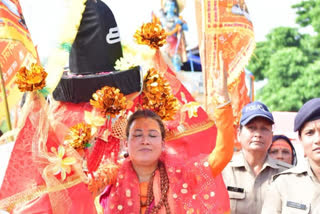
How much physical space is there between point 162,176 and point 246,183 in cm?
88

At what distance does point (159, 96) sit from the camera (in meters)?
3.16

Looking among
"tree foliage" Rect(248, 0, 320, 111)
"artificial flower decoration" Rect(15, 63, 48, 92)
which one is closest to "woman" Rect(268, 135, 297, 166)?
"artificial flower decoration" Rect(15, 63, 48, 92)

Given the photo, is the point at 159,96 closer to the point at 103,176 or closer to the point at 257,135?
the point at 103,176

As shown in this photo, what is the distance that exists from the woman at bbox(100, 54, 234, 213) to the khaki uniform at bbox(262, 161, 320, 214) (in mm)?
306

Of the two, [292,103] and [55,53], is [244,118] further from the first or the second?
[292,103]

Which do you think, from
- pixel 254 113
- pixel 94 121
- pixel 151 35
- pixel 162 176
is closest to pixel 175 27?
pixel 254 113

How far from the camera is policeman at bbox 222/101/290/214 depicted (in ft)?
11.8

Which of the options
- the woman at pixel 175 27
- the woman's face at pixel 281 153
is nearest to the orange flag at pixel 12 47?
the woman's face at pixel 281 153

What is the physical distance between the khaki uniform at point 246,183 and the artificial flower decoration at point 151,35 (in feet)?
3.33

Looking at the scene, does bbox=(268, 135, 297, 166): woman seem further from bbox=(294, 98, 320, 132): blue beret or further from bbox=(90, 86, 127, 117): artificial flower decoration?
bbox=(90, 86, 127, 117): artificial flower decoration

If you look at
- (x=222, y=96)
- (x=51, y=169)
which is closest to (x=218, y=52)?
(x=222, y=96)

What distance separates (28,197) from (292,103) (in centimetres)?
1635

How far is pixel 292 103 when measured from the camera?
18.2 metres

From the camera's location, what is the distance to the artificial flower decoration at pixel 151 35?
10.8 feet
